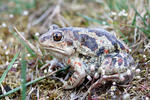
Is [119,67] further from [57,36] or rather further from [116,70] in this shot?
[57,36]

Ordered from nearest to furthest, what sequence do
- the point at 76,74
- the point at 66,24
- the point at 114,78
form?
the point at 114,78, the point at 76,74, the point at 66,24

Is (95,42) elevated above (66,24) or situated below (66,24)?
below

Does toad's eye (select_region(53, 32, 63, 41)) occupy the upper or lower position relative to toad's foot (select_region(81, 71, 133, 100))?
upper

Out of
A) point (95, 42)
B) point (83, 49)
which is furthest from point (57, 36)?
point (95, 42)

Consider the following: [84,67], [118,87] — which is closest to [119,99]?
[118,87]

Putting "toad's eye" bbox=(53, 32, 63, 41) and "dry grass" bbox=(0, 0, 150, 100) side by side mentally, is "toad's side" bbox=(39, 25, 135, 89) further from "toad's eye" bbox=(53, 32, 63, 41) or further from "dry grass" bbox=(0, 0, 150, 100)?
"dry grass" bbox=(0, 0, 150, 100)

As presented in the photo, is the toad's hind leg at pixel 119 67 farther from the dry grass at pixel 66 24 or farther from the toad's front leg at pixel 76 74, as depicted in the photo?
the toad's front leg at pixel 76 74

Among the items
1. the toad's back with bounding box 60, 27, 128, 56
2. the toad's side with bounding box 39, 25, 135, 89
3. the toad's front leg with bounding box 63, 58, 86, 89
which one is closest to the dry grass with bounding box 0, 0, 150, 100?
the toad's front leg with bounding box 63, 58, 86, 89

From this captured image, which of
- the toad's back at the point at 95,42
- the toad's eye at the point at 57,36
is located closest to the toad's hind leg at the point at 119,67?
the toad's back at the point at 95,42

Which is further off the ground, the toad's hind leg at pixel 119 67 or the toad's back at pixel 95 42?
the toad's back at pixel 95 42
